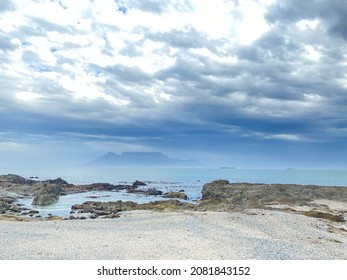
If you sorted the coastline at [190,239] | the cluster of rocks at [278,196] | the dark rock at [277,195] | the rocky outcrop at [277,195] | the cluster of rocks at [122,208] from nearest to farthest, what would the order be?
the coastline at [190,239], the cluster of rocks at [122,208], the cluster of rocks at [278,196], the dark rock at [277,195], the rocky outcrop at [277,195]

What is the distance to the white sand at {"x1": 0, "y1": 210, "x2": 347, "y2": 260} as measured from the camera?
19531 mm

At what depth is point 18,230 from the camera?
27.8 m

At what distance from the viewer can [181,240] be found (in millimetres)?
22875

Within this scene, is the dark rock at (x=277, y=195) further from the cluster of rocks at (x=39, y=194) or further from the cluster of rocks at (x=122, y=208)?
the cluster of rocks at (x=39, y=194)

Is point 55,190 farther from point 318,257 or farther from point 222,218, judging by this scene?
point 318,257

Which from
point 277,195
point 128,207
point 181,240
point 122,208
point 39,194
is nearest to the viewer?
point 181,240

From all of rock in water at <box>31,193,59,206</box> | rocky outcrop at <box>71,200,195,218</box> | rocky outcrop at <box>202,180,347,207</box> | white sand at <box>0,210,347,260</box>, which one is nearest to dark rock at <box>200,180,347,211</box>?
rocky outcrop at <box>202,180,347,207</box>

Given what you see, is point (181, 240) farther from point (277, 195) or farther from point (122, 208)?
point (277, 195)

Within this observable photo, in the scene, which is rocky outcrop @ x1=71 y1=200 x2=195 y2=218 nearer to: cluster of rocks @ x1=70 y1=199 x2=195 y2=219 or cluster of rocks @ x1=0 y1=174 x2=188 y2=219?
cluster of rocks @ x1=70 y1=199 x2=195 y2=219

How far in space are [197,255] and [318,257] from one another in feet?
24.8

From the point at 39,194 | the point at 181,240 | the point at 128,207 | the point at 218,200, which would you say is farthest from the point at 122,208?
the point at 181,240

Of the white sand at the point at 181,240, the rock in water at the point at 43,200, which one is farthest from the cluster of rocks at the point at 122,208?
the white sand at the point at 181,240

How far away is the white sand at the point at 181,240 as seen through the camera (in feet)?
64.1

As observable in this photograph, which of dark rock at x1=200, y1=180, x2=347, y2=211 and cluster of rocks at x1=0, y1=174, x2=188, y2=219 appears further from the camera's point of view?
dark rock at x1=200, y1=180, x2=347, y2=211
